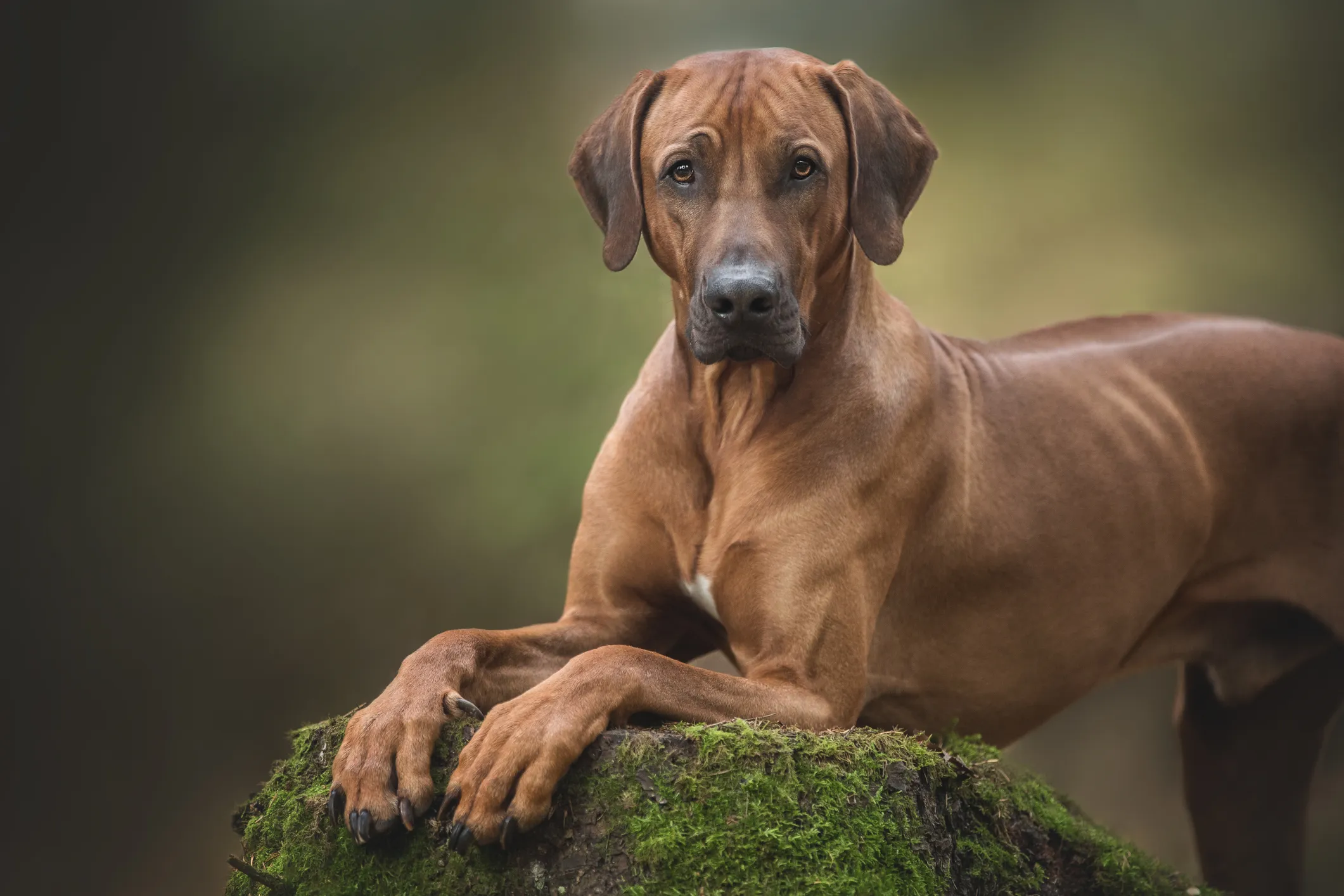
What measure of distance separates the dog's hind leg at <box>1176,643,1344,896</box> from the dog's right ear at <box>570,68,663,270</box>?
9.36ft

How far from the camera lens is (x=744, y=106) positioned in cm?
308

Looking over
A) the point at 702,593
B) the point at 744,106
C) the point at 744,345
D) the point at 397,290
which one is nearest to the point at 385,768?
the point at 702,593

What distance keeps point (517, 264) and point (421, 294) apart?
61 centimetres

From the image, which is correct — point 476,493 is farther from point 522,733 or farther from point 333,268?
point 522,733

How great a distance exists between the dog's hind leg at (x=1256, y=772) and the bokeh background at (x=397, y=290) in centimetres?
299

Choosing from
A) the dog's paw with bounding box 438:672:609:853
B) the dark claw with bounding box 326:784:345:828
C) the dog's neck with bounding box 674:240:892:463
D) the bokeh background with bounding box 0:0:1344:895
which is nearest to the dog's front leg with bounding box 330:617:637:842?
the dark claw with bounding box 326:784:345:828

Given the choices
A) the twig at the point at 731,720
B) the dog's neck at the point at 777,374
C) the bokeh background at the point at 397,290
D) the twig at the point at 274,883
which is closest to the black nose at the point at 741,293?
the dog's neck at the point at 777,374

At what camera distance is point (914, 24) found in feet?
23.8

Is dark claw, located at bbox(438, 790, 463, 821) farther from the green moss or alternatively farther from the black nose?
the black nose

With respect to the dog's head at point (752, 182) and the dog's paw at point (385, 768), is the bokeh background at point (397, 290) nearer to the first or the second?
the dog's head at point (752, 182)

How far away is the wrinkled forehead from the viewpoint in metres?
3.07

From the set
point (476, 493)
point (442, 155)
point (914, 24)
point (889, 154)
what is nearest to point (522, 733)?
point (889, 154)

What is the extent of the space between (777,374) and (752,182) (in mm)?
538

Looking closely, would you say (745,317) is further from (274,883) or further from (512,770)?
(274,883)
